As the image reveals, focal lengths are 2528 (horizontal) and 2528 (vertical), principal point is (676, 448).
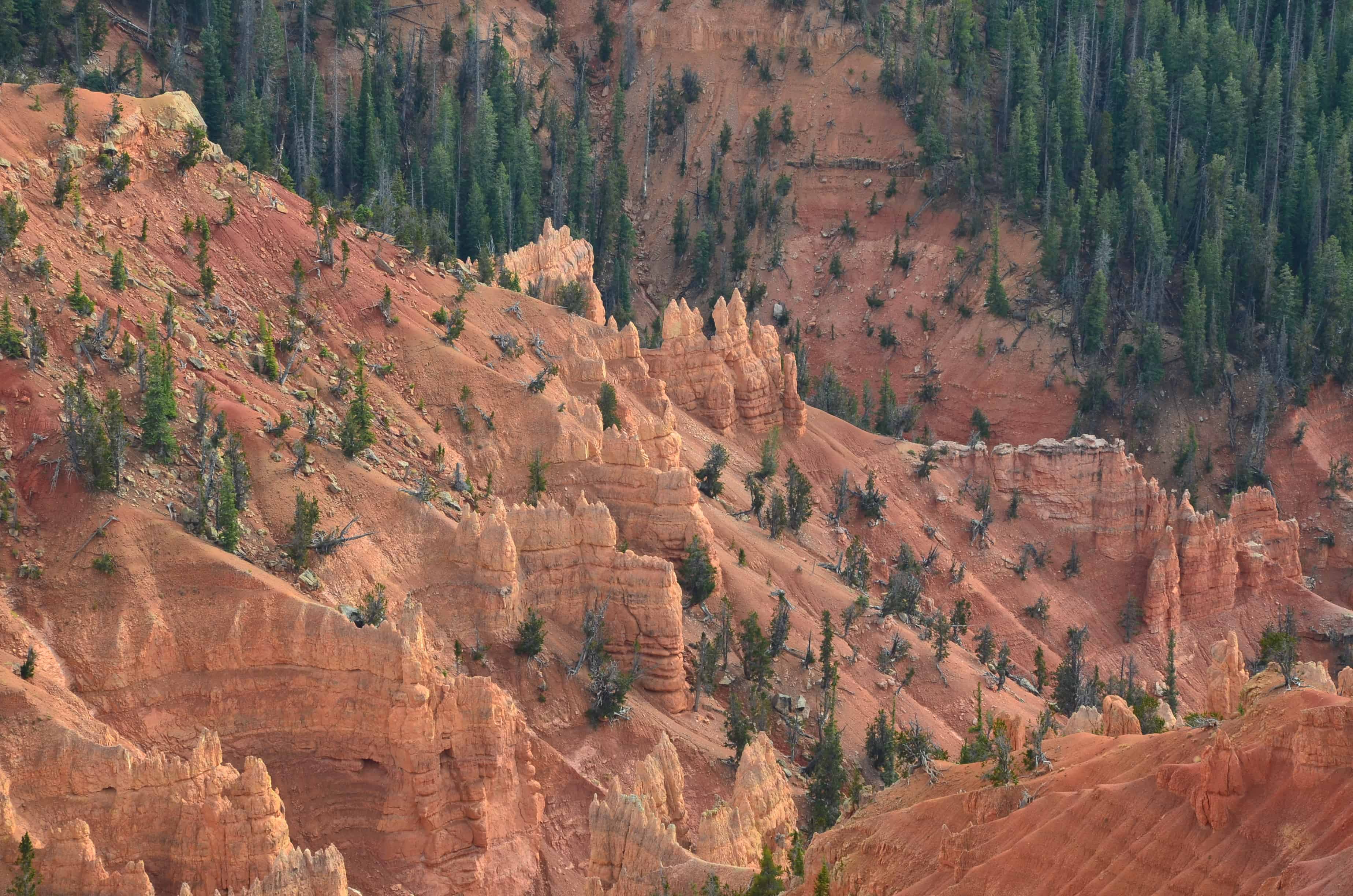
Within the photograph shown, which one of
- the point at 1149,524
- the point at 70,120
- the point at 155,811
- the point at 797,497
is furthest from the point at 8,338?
the point at 1149,524

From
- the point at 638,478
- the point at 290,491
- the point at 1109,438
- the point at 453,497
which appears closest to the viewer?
the point at 290,491

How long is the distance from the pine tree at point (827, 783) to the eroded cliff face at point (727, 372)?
23.8 metres

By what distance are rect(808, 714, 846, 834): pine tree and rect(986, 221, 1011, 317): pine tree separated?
50.3 meters

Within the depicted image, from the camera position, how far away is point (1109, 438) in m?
106

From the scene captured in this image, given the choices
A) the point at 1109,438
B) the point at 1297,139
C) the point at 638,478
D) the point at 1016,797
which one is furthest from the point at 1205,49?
the point at 1016,797

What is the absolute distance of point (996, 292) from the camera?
11612 centimetres

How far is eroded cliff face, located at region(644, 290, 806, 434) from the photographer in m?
90.4

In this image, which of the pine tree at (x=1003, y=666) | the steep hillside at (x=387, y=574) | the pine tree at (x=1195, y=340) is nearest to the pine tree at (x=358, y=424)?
the steep hillside at (x=387, y=574)

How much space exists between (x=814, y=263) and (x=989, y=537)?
103 ft

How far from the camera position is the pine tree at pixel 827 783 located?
207 feet

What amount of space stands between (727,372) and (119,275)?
103ft

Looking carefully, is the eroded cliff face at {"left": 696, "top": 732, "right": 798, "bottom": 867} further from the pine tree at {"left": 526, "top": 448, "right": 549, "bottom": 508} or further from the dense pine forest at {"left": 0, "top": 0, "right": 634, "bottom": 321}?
the dense pine forest at {"left": 0, "top": 0, "right": 634, "bottom": 321}

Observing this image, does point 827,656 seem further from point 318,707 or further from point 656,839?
point 318,707

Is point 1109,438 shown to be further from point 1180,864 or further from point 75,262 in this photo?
point 1180,864
